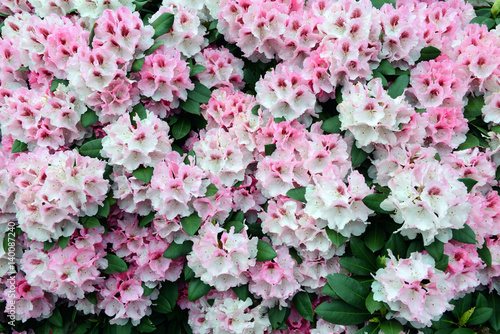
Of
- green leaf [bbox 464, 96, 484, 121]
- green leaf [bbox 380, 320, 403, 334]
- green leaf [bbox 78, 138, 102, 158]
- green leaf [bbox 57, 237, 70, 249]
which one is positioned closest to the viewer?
green leaf [bbox 380, 320, 403, 334]

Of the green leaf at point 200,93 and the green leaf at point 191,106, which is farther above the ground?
the green leaf at point 200,93

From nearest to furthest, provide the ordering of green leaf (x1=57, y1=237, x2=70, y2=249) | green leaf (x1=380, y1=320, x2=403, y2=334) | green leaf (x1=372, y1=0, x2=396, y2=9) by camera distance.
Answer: green leaf (x1=380, y1=320, x2=403, y2=334)
green leaf (x1=57, y1=237, x2=70, y2=249)
green leaf (x1=372, y1=0, x2=396, y2=9)

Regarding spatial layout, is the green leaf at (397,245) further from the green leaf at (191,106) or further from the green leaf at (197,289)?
the green leaf at (191,106)

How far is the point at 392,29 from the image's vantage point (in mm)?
2270

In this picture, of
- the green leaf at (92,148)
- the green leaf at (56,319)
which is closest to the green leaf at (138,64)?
the green leaf at (92,148)

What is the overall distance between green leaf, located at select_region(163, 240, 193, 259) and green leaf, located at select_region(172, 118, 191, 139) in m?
0.60

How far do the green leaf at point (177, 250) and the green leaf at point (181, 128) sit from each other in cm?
60

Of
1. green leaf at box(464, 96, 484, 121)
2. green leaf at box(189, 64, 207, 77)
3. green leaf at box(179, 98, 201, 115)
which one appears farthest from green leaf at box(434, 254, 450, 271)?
green leaf at box(189, 64, 207, 77)

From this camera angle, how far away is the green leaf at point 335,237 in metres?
1.96

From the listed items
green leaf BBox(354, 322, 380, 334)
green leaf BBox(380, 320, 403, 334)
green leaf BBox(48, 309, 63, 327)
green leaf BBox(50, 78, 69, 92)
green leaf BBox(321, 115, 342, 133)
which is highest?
green leaf BBox(321, 115, 342, 133)

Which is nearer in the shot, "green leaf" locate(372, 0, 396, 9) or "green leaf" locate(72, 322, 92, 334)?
"green leaf" locate(72, 322, 92, 334)

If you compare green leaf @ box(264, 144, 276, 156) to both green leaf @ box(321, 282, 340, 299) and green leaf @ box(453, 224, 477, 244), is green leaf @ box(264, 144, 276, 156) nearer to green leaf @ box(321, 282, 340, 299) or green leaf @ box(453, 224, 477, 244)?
green leaf @ box(321, 282, 340, 299)

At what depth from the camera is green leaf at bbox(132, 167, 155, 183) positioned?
2057mm

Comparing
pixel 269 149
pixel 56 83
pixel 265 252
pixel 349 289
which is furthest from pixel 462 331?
pixel 56 83
